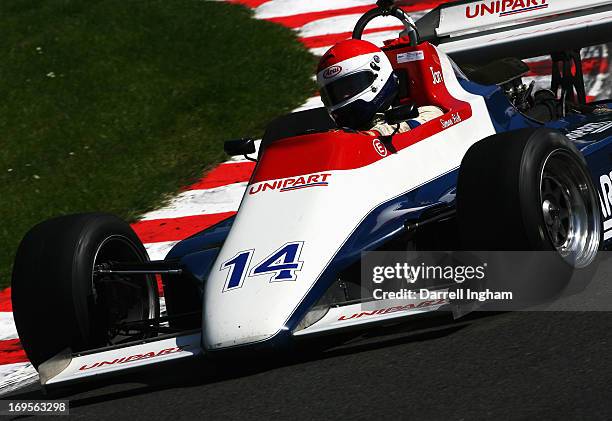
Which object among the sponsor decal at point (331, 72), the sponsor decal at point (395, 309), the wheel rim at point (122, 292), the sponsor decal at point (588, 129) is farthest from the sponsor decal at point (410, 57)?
the sponsor decal at point (395, 309)

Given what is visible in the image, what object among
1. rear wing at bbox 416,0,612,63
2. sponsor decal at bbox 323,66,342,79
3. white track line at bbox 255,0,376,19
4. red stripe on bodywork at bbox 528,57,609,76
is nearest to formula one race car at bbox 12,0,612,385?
sponsor decal at bbox 323,66,342,79

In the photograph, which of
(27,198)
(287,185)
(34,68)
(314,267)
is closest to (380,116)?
(287,185)

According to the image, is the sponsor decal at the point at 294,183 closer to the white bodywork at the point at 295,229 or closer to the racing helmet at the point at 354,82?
the white bodywork at the point at 295,229

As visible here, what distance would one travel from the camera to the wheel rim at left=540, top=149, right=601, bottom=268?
4.91m

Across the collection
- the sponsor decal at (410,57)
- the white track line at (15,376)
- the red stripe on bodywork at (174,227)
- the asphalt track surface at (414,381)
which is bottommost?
the white track line at (15,376)

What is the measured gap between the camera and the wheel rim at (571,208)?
4.91m

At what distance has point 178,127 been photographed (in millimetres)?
9266

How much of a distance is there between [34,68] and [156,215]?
3391mm

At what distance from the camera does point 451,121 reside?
5.66 m

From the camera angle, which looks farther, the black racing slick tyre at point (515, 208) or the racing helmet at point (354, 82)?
the racing helmet at point (354, 82)

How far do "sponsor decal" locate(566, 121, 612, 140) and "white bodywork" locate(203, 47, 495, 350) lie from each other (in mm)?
787

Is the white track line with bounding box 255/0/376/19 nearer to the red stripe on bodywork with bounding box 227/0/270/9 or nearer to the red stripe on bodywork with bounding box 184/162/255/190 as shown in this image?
the red stripe on bodywork with bounding box 227/0/270/9

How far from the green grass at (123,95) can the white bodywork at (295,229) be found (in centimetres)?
275

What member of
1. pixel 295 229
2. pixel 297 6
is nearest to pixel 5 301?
pixel 295 229
